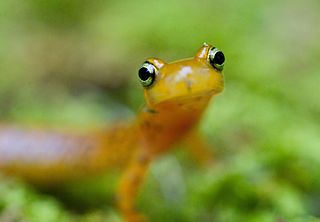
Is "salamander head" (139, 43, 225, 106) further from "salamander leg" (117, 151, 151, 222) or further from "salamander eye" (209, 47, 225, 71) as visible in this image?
"salamander leg" (117, 151, 151, 222)

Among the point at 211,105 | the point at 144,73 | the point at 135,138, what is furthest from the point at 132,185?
the point at 211,105

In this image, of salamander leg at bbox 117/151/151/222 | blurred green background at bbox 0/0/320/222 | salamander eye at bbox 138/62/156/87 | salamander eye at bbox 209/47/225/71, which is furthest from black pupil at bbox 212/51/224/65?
salamander leg at bbox 117/151/151/222

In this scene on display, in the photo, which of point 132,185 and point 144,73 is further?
point 132,185

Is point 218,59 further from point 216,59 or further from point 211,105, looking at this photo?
point 211,105

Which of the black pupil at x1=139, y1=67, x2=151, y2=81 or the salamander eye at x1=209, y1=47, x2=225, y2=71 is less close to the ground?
the salamander eye at x1=209, y1=47, x2=225, y2=71

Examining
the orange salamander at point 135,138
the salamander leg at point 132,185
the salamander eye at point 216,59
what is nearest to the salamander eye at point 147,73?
the orange salamander at point 135,138

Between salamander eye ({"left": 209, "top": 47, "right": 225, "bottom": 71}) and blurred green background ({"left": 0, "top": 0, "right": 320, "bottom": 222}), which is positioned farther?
blurred green background ({"left": 0, "top": 0, "right": 320, "bottom": 222})

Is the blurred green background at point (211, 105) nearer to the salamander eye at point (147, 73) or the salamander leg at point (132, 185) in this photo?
the salamander leg at point (132, 185)
